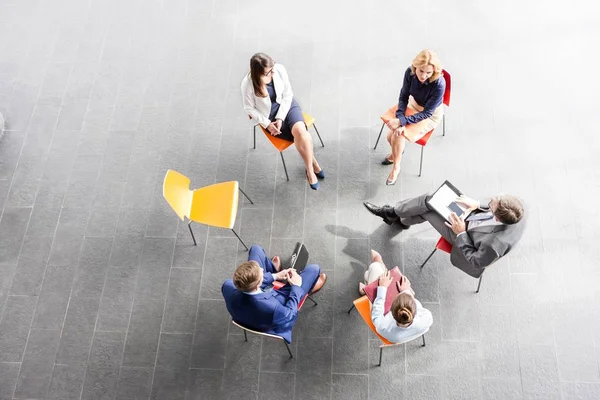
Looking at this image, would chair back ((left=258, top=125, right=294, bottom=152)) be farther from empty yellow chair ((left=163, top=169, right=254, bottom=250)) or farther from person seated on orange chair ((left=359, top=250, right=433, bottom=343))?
person seated on orange chair ((left=359, top=250, right=433, bottom=343))

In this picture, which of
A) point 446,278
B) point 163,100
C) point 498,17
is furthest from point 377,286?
point 498,17

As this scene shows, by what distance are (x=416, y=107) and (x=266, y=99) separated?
1256mm

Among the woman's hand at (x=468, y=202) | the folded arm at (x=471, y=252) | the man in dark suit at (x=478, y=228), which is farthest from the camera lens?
the woman's hand at (x=468, y=202)

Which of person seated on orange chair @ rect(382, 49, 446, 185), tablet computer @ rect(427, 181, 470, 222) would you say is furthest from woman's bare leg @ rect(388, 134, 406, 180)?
tablet computer @ rect(427, 181, 470, 222)

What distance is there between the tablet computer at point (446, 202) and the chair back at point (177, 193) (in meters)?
1.88

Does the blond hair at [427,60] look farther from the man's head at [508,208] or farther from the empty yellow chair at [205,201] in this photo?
the empty yellow chair at [205,201]

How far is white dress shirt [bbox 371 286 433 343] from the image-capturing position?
296 cm

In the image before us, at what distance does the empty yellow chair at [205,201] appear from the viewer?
11.7ft

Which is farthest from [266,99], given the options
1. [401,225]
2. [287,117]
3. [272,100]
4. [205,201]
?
[401,225]

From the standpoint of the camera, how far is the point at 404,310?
2750 millimetres

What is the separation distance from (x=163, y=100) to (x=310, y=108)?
1.49m

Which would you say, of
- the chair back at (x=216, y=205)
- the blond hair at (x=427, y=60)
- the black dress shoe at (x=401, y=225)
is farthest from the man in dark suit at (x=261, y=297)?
the blond hair at (x=427, y=60)

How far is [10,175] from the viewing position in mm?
4465

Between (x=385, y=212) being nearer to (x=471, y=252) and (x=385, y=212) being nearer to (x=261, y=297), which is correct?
(x=471, y=252)
